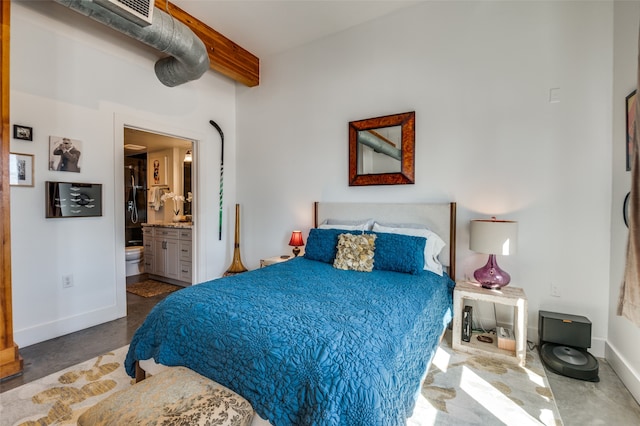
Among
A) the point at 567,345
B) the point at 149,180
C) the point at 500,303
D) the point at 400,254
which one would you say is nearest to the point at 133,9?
the point at 400,254

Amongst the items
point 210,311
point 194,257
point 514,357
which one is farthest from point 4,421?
point 514,357

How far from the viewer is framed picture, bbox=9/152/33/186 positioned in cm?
241

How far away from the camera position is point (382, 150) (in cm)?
314

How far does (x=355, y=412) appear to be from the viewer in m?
1.02

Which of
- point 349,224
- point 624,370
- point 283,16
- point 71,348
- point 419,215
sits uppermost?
point 283,16

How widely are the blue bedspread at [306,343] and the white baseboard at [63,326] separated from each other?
1.45 meters

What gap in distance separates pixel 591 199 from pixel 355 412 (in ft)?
8.21

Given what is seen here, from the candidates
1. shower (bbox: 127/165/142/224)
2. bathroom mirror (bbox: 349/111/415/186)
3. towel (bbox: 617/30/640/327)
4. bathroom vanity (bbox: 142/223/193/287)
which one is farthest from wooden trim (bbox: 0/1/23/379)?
shower (bbox: 127/165/142/224)

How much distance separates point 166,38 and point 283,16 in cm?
127

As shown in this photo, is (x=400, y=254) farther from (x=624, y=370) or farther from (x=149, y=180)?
(x=149, y=180)

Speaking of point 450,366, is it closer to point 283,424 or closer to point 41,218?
point 283,424

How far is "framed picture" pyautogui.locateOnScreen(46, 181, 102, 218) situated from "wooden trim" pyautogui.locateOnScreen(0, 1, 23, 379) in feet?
1.93

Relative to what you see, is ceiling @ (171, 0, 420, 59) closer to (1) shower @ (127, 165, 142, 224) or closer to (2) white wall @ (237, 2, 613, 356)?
(2) white wall @ (237, 2, 613, 356)

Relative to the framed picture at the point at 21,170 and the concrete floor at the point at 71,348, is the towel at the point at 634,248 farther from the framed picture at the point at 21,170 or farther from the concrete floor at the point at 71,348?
the framed picture at the point at 21,170
